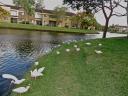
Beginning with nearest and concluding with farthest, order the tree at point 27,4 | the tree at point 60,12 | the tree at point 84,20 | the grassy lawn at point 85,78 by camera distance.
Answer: the grassy lawn at point 85,78, the tree at point 27,4, the tree at point 84,20, the tree at point 60,12

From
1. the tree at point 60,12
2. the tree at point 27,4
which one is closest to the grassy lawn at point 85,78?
the tree at point 27,4

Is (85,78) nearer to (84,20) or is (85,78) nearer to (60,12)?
Result: (84,20)

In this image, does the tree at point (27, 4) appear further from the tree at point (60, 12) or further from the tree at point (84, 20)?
the tree at point (84, 20)

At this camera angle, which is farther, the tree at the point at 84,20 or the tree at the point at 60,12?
the tree at the point at 60,12

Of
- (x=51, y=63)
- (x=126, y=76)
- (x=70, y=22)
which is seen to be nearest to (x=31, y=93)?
(x=126, y=76)

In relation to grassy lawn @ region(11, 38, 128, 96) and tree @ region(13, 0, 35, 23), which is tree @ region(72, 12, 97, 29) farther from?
grassy lawn @ region(11, 38, 128, 96)

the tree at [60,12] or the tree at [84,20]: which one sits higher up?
the tree at [60,12]

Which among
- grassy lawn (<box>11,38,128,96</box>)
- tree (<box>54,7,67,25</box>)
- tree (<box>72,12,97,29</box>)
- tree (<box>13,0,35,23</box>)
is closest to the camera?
grassy lawn (<box>11,38,128,96</box>)

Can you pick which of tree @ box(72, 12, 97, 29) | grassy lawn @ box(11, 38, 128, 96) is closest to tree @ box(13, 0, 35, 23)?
tree @ box(72, 12, 97, 29)

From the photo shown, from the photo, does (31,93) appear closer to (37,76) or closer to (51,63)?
(37,76)

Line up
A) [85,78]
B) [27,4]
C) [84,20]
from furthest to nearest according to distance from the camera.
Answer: [84,20] < [27,4] < [85,78]

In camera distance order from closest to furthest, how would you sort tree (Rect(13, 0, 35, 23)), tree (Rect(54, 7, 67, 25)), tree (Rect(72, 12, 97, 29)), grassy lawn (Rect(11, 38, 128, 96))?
grassy lawn (Rect(11, 38, 128, 96)) < tree (Rect(13, 0, 35, 23)) < tree (Rect(72, 12, 97, 29)) < tree (Rect(54, 7, 67, 25))

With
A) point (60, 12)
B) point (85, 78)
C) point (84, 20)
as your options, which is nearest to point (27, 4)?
point (60, 12)

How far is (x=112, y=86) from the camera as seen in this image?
38.6 ft
